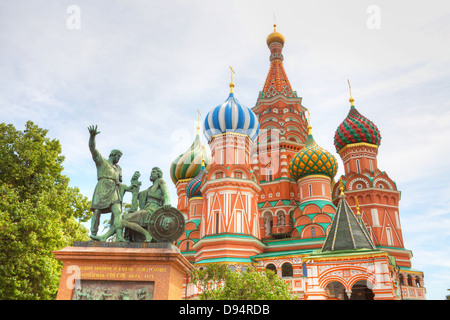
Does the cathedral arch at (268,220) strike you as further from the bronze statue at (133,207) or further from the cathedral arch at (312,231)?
the bronze statue at (133,207)

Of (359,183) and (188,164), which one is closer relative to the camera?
(359,183)

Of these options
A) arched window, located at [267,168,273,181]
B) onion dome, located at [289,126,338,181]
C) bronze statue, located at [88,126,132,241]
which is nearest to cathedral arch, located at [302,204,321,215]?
onion dome, located at [289,126,338,181]

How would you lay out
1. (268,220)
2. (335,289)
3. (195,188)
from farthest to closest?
1. (195,188)
2. (268,220)
3. (335,289)

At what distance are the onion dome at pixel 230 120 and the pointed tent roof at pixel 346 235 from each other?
1263 centimetres

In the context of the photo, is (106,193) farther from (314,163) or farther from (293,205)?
(293,205)

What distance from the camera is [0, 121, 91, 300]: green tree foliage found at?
15133mm

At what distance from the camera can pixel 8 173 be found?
16938 millimetres

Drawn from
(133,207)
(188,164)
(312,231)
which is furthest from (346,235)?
(188,164)

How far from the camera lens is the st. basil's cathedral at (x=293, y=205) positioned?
2052 centimetres

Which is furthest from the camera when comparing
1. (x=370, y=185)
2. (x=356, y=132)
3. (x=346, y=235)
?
(x=356, y=132)

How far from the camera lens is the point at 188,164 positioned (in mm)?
42812

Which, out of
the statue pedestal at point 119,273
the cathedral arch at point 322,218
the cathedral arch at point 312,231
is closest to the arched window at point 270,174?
the cathedral arch at point 322,218
